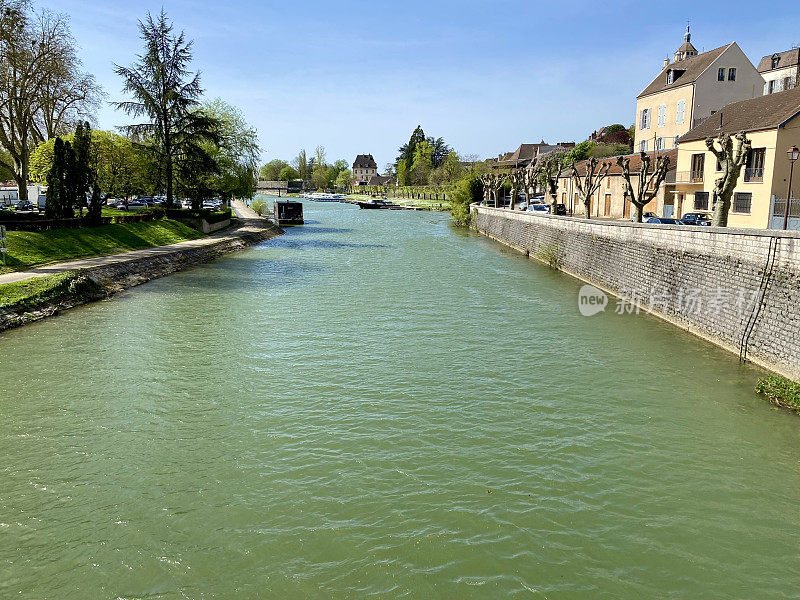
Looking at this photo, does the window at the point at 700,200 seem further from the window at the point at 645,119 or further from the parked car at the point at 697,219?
the window at the point at 645,119

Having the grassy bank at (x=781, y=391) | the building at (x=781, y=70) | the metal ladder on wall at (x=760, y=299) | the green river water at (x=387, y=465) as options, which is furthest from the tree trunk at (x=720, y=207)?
the building at (x=781, y=70)

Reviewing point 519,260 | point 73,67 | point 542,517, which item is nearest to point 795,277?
point 542,517

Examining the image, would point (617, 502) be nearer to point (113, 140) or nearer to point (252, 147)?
point (113, 140)

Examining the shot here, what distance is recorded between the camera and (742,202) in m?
34.4

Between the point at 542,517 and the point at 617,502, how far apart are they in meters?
1.34

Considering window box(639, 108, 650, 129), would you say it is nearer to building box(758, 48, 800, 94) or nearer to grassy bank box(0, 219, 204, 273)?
building box(758, 48, 800, 94)

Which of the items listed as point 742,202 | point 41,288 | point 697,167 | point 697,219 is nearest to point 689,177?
point 697,167

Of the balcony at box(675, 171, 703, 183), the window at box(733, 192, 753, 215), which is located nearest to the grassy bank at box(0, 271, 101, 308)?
the window at box(733, 192, 753, 215)

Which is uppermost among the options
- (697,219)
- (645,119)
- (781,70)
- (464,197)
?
(781,70)

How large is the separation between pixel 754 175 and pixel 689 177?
8.25 meters

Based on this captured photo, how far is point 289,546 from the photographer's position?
26.5ft

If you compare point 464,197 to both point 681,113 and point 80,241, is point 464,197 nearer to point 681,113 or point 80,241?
point 681,113

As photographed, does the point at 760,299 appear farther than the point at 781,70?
No

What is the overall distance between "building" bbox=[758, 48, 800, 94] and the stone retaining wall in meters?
61.0
